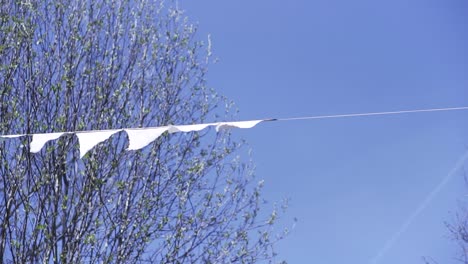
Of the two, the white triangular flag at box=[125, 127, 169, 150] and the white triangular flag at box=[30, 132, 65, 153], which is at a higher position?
the white triangular flag at box=[30, 132, 65, 153]

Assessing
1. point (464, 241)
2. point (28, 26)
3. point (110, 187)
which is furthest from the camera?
point (464, 241)

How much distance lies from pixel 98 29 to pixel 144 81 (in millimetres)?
917

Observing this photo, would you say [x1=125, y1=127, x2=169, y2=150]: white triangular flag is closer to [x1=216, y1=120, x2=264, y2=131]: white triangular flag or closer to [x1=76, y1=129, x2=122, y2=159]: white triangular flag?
[x1=76, y1=129, x2=122, y2=159]: white triangular flag

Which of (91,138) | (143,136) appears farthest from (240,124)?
(91,138)

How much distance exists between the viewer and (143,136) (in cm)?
387

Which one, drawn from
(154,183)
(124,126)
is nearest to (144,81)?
(124,126)

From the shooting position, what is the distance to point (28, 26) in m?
7.68

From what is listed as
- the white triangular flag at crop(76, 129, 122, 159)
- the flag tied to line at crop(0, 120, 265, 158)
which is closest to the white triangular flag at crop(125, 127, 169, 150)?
the flag tied to line at crop(0, 120, 265, 158)

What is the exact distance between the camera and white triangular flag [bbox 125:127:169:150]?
3.80 metres

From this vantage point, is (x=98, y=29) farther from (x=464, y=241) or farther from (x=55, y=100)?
(x=464, y=241)

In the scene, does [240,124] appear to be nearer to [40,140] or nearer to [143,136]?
[143,136]

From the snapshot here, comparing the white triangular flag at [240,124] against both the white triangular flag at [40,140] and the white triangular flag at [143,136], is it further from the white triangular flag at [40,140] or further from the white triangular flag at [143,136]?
the white triangular flag at [40,140]

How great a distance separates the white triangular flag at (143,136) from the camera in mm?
3801

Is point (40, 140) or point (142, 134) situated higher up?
point (40, 140)
